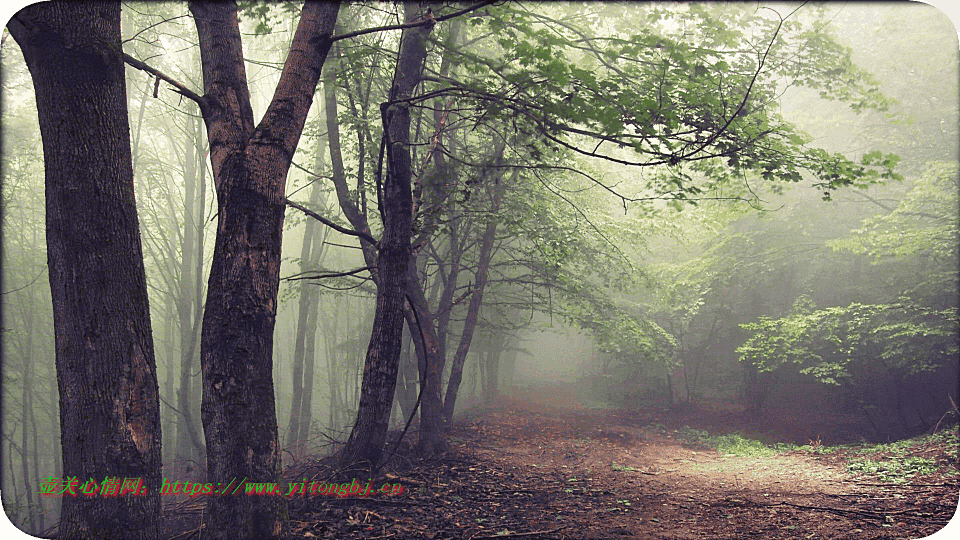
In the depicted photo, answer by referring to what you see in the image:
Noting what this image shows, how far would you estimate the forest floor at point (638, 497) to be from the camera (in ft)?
11.6

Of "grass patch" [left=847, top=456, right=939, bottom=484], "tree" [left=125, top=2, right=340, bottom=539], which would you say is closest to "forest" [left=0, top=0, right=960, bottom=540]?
"tree" [left=125, top=2, right=340, bottom=539]

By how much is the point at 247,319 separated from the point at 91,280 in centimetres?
85

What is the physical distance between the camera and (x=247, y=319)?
2.78m

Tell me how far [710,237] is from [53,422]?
17.6 m

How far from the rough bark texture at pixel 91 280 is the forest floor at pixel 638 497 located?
112 centimetres

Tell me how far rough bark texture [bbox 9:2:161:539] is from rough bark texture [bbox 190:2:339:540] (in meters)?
0.38

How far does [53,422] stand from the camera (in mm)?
13547

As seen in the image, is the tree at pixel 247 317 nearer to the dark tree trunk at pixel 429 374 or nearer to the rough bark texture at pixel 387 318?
the rough bark texture at pixel 387 318

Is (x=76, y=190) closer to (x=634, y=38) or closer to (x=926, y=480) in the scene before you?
(x=634, y=38)

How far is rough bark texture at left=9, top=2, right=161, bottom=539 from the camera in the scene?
8.79ft

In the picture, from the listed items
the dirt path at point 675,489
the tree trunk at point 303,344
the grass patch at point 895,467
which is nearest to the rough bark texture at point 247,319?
the dirt path at point 675,489

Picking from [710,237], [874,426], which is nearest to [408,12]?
[710,237]

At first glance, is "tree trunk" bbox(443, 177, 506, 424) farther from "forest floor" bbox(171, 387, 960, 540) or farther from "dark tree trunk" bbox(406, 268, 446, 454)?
"dark tree trunk" bbox(406, 268, 446, 454)

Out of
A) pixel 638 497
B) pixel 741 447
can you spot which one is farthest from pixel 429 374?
pixel 741 447
